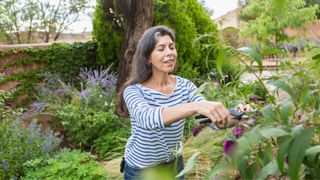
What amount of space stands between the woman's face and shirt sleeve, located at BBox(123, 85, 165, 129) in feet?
0.48

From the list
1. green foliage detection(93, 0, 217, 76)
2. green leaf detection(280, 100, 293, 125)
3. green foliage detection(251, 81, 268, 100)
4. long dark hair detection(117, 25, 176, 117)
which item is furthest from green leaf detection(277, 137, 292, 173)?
green foliage detection(93, 0, 217, 76)

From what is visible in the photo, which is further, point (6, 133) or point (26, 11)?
point (26, 11)

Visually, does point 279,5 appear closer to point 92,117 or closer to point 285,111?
point 285,111

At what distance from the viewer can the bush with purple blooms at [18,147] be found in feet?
12.7

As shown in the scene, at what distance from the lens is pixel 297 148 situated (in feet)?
1.82

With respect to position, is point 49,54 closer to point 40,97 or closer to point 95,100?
point 40,97

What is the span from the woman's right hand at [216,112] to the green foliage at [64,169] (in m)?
2.58

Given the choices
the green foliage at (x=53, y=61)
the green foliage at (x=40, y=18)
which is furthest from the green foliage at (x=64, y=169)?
the green foliage at (x=40, y=18)

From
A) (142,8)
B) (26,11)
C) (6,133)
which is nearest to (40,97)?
(142,8)

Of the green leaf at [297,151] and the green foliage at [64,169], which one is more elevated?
the green leaf at [297,151]

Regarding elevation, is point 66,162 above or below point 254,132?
below

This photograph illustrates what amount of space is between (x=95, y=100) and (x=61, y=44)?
6.41 feet

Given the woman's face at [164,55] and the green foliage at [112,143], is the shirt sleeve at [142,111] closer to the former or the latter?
the woman's face at [164,55]

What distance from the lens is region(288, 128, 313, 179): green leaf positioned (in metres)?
0.54
